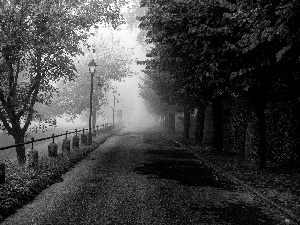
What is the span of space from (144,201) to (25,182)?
10.6ft

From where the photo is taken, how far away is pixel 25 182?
8.16 m

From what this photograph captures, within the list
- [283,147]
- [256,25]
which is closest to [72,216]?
[256,25]

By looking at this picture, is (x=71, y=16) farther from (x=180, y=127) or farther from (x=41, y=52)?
(x=180, y=127)

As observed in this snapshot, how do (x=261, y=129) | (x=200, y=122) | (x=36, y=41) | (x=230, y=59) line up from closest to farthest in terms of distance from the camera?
(x=230, y=59) → (x=261, y=129) → (x=36, y=41) → (x=200, y=122)

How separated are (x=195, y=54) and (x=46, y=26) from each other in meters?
6.70

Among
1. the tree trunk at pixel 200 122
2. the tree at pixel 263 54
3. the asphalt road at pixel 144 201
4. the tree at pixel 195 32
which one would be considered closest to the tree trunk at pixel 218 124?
the tree trunk at pixel 200 122

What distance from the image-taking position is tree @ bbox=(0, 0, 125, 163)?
41.3ft

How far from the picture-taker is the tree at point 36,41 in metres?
12.6

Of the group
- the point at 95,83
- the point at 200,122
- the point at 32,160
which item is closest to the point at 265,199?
the point at 32,160

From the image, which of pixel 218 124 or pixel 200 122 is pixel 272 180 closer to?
pixel 218 124

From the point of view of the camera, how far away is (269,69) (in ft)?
33.4

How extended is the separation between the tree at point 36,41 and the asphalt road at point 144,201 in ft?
17.3

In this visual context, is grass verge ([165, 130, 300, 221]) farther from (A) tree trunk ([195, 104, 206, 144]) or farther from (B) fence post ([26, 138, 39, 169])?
(A) tree trunk ([195, 104, 206, 144])

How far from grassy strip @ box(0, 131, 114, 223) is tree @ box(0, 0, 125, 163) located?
11.4 ft
